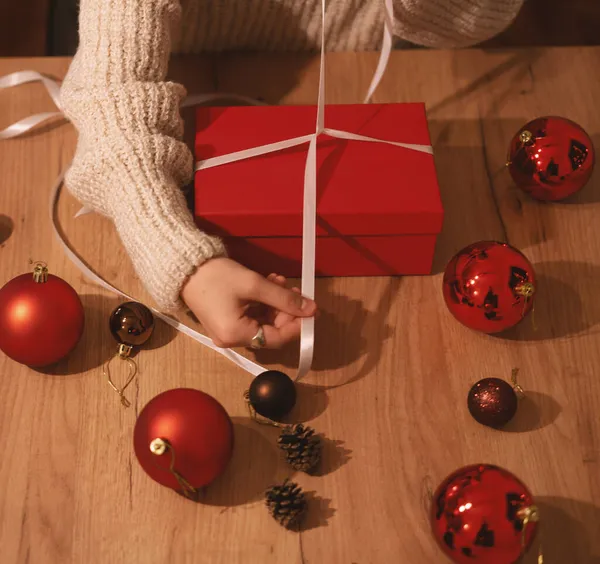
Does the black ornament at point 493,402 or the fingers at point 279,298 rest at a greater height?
the fingers at point 279,298

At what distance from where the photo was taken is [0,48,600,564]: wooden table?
26.5 inches

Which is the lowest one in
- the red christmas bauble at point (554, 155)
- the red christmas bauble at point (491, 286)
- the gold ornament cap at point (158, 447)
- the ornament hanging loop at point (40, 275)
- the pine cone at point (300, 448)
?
the pine cone at point (300, 448)

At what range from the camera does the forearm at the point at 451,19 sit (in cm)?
94

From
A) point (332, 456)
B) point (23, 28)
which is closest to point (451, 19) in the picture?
point (332, 456)

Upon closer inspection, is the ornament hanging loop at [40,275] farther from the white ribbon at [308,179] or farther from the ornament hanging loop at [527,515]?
the ornament hanging loop at [527,515]

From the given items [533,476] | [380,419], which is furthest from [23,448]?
[533,476]

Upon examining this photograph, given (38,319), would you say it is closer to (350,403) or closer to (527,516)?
(350,403)

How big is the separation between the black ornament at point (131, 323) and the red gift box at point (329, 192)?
0.11 m

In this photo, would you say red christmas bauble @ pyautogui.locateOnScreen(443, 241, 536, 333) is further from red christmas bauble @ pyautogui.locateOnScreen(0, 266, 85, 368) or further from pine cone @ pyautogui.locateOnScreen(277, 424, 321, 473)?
red christmas bauble @ pyautogui.locateOnScreen(0, 266, 85, 368)

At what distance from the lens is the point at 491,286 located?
2.38ft

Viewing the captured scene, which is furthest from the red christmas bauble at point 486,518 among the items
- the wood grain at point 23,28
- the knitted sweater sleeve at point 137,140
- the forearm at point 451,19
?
the wood grain at point 23,28

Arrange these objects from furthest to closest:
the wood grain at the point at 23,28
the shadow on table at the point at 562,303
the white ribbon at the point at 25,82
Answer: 1. the wood grain at the point at 23,28
2. the white ribbon at the point at 25,82
3. the shadow on table at the point at 562,303

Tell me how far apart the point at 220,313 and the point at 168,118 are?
236mm

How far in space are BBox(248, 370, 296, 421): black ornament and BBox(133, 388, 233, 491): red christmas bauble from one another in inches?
2.0
